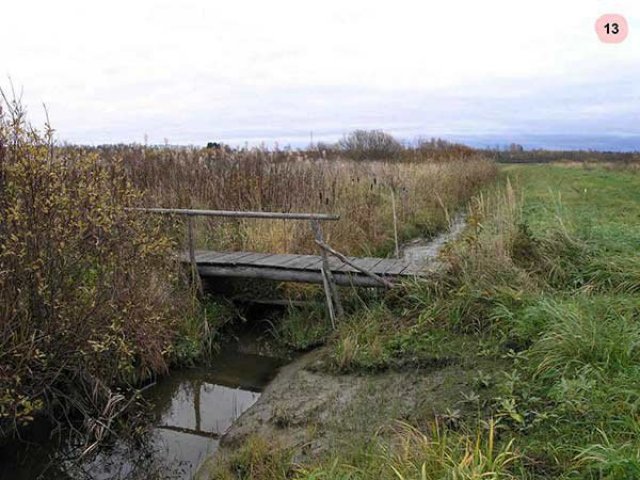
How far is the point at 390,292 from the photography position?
18.1 ft

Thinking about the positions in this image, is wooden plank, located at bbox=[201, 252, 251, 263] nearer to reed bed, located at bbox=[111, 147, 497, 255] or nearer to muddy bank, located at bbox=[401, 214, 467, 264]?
reed bed, located at bbox=[111, 147, 497, 255]

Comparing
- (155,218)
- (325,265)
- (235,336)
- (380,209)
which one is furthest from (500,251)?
(380,209)

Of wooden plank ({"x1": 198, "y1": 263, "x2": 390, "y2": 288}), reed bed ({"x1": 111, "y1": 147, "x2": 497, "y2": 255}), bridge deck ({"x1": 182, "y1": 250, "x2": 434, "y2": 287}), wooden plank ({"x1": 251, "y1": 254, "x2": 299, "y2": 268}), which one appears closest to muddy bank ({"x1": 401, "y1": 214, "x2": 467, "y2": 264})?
reed bed ({"x1": 111, "y1": 147, "x2": 497, "y2": 255})

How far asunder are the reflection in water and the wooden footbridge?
971 mm

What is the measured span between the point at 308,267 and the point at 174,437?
90.7 inches

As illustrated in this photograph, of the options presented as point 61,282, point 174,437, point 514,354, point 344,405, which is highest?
point 61,282

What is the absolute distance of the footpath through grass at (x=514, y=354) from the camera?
2750mm

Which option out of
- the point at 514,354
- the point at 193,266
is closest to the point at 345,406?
the point at 514,354

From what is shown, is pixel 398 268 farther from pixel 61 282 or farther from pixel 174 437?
pixel 61 282

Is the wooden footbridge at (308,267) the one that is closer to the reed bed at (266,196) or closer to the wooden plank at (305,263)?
the wooden plank at (305,263)

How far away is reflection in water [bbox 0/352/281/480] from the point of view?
3.62m

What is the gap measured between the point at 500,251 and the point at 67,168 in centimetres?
400

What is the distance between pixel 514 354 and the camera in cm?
405

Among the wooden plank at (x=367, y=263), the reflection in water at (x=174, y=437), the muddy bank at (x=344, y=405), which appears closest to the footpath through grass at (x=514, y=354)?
the muddy bank at (x=344, y=405)
